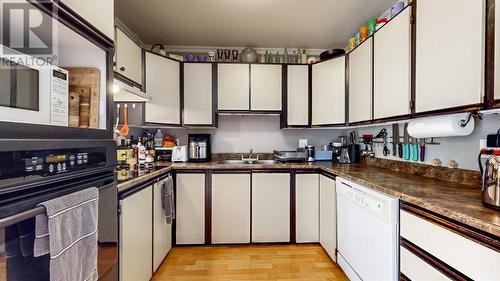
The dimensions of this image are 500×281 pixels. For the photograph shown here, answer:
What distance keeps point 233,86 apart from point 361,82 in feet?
4.58

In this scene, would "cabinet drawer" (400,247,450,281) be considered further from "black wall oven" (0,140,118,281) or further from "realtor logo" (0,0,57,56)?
"realtor logo" (0,0,57,56)

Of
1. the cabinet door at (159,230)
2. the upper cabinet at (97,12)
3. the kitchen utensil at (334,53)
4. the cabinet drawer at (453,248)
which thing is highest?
the kitchen utensil at (334,53)

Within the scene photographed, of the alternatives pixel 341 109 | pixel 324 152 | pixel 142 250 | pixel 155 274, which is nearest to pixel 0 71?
→ pixel 142 250

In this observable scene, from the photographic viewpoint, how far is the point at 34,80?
2.55 feet

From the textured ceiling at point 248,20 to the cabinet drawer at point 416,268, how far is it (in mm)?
2096

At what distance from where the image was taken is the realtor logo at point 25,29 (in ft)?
2.30

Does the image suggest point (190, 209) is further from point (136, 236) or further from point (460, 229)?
point (460, 229)

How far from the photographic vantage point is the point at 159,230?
2.08 m

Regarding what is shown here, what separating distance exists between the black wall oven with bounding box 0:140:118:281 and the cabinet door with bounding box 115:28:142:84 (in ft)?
4.13

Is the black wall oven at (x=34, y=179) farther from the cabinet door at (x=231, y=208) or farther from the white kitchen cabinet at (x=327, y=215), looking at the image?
the white kitchen cabinet at (x=327, y=215)

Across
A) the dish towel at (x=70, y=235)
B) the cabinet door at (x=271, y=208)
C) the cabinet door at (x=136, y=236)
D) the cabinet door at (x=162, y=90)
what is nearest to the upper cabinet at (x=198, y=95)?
the cabinet door at (x=162, y=90)

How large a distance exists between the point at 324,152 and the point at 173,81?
2.00 meters

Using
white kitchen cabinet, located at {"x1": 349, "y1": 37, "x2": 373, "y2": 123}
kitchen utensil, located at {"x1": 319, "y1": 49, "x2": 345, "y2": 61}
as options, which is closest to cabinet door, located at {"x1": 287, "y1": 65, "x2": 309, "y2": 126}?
kitchen utensil, located at {"x1": 319, "y1": 49, "x2": 345, "y2": 61}

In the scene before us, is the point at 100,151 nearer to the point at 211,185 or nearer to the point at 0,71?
the point at 0,71
